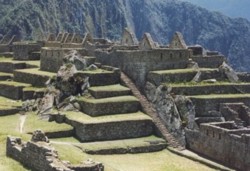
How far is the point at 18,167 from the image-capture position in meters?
25.0

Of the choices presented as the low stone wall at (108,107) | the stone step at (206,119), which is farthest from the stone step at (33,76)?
the stone step at (206,119)

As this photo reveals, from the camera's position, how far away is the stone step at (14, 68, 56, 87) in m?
52.3

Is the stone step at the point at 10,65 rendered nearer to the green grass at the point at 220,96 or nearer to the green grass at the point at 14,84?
the green grass at the point at 14,84

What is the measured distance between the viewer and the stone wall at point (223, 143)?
36.9 metres

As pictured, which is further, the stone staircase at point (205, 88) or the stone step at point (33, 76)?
the stone step at point (33, 76)

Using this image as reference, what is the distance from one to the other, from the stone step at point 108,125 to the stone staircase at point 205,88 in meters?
3.33

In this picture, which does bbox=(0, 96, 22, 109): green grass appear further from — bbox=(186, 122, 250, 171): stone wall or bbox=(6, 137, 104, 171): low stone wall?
bbox=(6, 137, 104, 171): low stone wall

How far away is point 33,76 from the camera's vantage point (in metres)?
53.6

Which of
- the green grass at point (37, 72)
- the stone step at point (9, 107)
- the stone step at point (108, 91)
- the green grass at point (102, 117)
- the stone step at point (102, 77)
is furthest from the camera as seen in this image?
the green grass at point (37, 72)

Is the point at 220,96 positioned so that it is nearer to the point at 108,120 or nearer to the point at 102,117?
the point at 108,120

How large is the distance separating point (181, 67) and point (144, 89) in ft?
15.3

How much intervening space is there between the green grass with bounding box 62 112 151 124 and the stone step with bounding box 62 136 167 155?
1555 millimetres

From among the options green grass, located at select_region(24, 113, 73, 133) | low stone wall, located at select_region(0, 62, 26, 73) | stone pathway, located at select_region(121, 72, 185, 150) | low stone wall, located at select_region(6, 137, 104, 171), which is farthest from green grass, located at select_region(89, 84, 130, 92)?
low stone wall, located at select_region(6, 137, 104, 171)

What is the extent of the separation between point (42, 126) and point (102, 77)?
7.52 m
